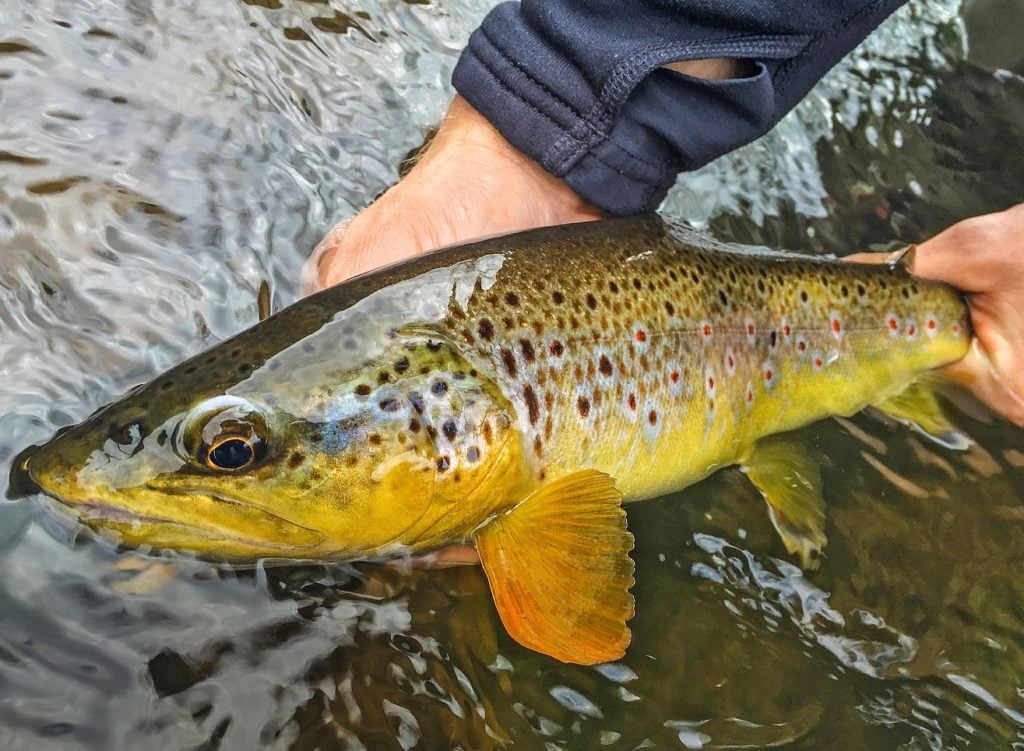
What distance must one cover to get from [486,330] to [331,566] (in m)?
0.76

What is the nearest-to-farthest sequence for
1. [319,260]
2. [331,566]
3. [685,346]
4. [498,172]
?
[331,566], [685,346], [319,260], [498,172]

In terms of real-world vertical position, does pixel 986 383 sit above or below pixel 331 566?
above

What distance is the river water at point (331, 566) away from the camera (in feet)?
6.52

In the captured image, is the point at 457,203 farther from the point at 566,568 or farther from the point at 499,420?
the point at 566,568

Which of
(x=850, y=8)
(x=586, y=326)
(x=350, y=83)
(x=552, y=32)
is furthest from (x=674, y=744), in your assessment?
(x=350, y=83)

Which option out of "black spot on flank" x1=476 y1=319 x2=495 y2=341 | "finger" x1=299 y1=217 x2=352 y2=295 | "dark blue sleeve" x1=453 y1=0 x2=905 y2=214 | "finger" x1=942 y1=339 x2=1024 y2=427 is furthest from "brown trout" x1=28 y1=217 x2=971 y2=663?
"finger" x1=942 y1=339 x2=1024 y2=427

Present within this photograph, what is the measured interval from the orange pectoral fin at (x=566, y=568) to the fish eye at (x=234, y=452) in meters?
0.66

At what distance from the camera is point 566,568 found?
216cm

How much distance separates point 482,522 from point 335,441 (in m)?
0.48

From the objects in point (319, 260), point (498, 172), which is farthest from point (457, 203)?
point (319, 260)

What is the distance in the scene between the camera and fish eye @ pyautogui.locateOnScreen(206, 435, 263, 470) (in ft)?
6.33

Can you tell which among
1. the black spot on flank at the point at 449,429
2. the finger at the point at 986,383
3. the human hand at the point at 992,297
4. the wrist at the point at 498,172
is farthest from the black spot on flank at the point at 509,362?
the finger at the point at 986,383

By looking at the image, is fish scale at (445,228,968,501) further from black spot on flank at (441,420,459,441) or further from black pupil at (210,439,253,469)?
black pupil at (210,439,253,469)

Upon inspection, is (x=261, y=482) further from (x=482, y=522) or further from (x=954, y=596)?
(x=954, y=596)
